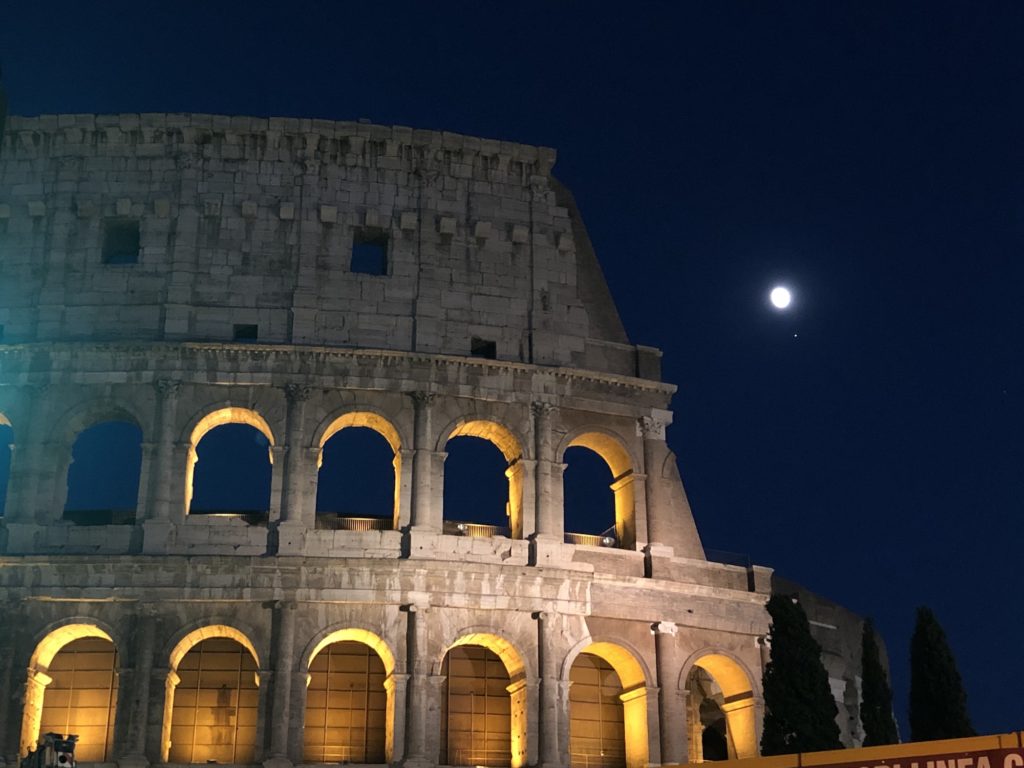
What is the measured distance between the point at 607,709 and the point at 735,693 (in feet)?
9.56

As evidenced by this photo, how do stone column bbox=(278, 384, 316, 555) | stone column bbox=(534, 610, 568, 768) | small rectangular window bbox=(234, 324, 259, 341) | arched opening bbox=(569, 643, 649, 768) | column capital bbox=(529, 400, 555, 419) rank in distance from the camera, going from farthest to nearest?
column capital bbox=(529, 400, 555, 419), small rectangular window bbox=(234, 324, 259, 341), arched opening bbox=(569, 643, 649, 768), stone column bbox=(278, 384, 316, 555), stone column bbox=(534, 610, 568, 768)

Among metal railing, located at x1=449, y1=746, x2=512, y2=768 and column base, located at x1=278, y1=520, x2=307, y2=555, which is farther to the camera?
metal railing, located at x1=449, y1=746, x2=512, y2=768

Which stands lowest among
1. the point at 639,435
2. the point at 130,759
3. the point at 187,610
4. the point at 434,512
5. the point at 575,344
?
the point at 130,759

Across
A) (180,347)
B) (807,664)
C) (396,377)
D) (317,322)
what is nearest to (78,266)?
(180,347)

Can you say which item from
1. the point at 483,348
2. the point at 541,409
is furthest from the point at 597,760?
the point at 483,348

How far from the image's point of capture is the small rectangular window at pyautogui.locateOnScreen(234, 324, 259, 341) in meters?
32.0

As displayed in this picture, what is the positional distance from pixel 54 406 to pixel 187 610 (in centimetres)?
554

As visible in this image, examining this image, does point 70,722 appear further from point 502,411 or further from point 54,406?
point 502,411

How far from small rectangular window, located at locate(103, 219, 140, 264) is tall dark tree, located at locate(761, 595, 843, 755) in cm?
1670

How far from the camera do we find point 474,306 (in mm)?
33000

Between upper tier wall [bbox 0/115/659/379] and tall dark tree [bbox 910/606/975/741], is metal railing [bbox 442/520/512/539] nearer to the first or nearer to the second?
upper tier wall [bbox 0/115/659/379]

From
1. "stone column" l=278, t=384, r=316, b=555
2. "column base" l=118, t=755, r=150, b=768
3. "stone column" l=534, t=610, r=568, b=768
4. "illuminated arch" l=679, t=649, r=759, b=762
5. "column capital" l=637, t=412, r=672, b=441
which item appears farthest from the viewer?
"column capital" l=637, t=412, r=672, b=441

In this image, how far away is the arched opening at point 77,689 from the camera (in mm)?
29328

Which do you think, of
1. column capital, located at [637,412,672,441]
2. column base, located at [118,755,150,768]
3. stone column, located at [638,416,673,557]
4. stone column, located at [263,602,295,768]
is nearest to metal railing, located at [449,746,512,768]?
stone column, located at [263,602,295,768]
